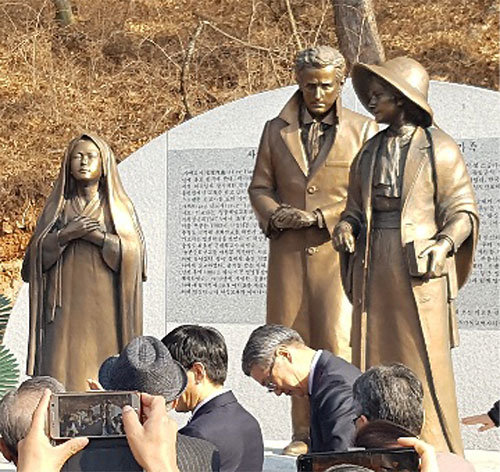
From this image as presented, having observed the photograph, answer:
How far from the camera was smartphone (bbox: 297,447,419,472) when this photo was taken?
2.87 metres

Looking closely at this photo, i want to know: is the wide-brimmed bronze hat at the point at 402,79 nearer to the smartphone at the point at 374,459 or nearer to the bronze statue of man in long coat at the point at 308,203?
the bronze statue of man in long coat at the point at 308,203

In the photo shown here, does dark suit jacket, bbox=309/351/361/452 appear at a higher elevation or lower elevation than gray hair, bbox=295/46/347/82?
lower

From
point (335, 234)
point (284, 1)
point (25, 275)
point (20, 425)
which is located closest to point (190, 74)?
point (284, 1)

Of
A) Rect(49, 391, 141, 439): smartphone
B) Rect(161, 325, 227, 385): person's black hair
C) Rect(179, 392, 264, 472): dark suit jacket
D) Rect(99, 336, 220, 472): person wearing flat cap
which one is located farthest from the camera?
Rect(161, 325, 227, 385): person's black hair

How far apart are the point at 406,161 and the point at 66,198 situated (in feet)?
6.51

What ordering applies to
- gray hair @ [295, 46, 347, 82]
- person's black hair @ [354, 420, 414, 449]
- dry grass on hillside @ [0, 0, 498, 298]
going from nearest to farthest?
person's black hair @ [354, 420, 414, 449]
gray hair @ [295, 46, 347, 82]
dry grass on hillside @ [0, 0, 498, 298]

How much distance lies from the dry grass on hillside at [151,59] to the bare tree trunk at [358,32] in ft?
2.71

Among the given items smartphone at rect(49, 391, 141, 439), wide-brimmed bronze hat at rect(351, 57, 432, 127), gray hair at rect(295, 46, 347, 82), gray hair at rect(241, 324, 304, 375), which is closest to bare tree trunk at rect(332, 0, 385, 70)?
gray hair at rect(295, 46, 347, 82)

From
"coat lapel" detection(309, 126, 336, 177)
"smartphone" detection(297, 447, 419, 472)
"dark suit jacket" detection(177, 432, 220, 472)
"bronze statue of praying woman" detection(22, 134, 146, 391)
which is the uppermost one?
"coat lapel" detection(309, 126, 336, 177)

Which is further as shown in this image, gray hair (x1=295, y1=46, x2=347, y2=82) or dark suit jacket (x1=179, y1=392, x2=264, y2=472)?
gray hair (x1=295, y1=46, x2=347, y2=82)

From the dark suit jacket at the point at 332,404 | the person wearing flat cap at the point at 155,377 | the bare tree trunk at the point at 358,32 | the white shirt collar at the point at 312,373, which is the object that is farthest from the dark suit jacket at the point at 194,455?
the bare tree trunk at the point at 358,32

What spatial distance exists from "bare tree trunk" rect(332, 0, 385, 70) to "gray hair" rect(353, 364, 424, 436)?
11.4 m

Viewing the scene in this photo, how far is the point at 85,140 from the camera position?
7176mm

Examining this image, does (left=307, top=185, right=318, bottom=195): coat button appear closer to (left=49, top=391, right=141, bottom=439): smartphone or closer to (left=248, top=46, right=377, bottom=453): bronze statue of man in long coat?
(left=248, top=46, right=377, bottom=453): bronze statue of man in long coat
